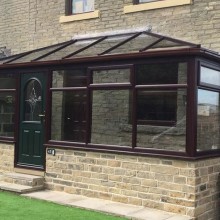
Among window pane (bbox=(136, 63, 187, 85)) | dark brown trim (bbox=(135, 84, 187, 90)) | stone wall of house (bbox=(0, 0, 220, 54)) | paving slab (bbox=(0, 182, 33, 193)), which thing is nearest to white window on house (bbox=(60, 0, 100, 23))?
stone wall of house (bbox=(0, 0, 220, 54))

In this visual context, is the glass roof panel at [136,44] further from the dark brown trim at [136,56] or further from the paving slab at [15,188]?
the paving slab at [15,188]

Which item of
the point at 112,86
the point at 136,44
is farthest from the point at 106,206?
the point at 136,44

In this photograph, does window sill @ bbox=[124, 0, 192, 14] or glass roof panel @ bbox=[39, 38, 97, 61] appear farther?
glass roof panel @ bbox=[39, 38, 97, 61]

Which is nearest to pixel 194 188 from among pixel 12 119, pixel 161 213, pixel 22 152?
pixel 161 213

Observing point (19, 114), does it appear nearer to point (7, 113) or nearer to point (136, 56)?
point (7, 113)

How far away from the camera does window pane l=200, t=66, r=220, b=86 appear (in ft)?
23.5

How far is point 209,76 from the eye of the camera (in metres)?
7.43

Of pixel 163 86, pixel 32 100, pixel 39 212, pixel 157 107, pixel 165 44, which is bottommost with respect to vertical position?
pixel 39 212

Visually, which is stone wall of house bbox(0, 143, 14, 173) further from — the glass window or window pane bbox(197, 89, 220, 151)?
window pane bbox(197, 89, 220, 151)

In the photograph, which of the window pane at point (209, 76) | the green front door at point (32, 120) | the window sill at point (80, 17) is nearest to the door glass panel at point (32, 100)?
the green front door at point (32, 120)

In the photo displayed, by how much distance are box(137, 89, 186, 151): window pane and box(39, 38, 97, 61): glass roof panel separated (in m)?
2.06

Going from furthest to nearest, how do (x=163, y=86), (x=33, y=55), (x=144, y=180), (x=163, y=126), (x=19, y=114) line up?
1. (x=33, y=55)
2. (x=19, y=114)
3. (x=163, y=126)
4. (x=144, y=180)
5. (x=163, y=86)

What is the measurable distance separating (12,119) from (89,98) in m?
2.94

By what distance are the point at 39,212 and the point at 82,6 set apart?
5930 mm
